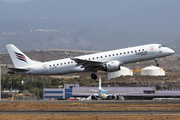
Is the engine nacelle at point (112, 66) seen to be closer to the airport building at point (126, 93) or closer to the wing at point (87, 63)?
the wing at point (87, 63)

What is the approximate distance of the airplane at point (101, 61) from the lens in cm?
5688

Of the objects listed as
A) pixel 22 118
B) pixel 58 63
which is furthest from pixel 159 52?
pixel 22 118

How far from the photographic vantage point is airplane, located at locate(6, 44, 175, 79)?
56.9 m

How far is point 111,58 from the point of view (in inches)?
2259

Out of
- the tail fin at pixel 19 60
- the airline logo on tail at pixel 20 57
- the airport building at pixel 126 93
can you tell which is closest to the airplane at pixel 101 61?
the tail fin at pixel 19 60

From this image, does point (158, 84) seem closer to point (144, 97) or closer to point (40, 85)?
point (144, 97)

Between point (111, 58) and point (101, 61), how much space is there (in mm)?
1840

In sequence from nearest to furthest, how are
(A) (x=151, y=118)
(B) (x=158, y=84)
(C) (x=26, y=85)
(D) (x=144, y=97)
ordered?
(A) (x=151, y=118) → (D) (x=144, y=97) → (C) (x=26, y=85) → (B) (x=158, y=84)

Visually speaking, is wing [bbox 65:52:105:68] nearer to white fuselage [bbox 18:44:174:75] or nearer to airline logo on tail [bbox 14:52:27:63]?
white fuselage [bbox 18:44:174:75]

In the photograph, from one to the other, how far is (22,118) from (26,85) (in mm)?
101124

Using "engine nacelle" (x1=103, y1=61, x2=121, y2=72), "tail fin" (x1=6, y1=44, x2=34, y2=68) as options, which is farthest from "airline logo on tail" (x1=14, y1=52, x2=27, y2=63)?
"engine nacelle" (x1=103, y1=61, x2=121, y2=72)

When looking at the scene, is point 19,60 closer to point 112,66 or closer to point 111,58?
point 111,58

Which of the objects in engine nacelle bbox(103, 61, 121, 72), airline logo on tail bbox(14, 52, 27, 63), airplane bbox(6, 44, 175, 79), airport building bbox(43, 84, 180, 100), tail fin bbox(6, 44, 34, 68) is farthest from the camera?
airport building bbox(43, 84, 180, 100)

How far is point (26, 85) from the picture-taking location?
14200 cm
